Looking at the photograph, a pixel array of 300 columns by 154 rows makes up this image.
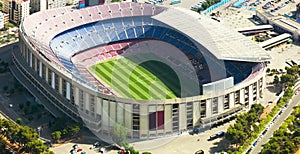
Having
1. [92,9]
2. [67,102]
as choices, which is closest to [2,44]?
[92,9]

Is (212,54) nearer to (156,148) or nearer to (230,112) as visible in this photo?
(230,112)

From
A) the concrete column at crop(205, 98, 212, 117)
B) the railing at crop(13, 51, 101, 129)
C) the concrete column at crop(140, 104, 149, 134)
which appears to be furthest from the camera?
the railing at crop(13, 51, 101, 129)

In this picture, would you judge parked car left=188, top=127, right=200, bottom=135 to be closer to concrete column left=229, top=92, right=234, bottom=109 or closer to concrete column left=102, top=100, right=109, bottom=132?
concrete column left=229, top=92, right=234, bottom=109

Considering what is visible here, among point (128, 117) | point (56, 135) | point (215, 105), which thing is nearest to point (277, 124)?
point (215, 105)

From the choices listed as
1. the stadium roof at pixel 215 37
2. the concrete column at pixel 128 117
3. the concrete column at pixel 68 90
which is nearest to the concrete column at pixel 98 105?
the concrete column at pixel 128 117

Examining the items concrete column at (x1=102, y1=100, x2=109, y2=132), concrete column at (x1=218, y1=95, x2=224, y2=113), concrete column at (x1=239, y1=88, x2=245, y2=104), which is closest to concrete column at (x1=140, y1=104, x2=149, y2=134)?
concrete column at (x1=102, y1=100, x2=109, y2=132)

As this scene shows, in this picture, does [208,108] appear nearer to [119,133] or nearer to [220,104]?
[220,104]

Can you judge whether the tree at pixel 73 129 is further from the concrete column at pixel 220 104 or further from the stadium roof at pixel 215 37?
the stadium roof at pixel 215 37

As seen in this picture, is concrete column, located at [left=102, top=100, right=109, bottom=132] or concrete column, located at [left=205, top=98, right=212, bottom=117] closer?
concrete column, located at [left=102, top=100, right=109, bottom=132]
